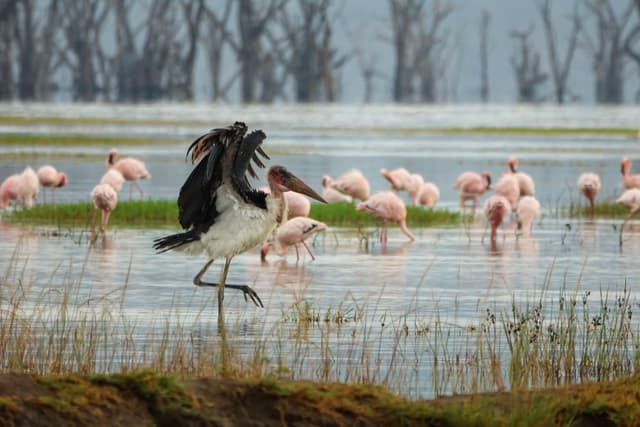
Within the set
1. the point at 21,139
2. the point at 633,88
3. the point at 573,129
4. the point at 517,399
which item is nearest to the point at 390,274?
the point at 517,399

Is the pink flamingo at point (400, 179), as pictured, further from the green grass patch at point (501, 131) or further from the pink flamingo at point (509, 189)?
the green grass patch at point (501, 131)

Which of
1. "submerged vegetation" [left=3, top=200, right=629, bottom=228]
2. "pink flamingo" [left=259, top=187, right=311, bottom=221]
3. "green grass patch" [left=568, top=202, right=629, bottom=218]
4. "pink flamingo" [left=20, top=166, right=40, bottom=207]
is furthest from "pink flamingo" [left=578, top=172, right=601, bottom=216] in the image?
"pink flamingo" [left=20, top=166, right=40, bottom=207]

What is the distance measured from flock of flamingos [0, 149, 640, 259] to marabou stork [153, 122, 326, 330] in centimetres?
379

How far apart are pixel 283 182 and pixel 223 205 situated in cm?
79

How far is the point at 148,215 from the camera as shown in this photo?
59.2 feet

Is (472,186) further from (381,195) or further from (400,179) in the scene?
(381,195)

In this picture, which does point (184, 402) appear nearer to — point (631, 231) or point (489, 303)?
point (489, 303)

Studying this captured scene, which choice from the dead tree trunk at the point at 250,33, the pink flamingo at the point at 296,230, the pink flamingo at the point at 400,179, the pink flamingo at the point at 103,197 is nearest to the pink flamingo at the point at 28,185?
the pink flamingo at the point at 103,197

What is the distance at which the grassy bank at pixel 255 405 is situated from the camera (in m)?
5.90

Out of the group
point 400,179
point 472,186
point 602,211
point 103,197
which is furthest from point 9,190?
point 602,211

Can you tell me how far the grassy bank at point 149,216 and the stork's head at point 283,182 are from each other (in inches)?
286

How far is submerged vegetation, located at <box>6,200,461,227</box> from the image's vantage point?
1777 centimetres

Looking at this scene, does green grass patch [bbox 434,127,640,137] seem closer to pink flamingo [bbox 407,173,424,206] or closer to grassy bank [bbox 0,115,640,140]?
grassy bank [bbox 0,115,640,140]

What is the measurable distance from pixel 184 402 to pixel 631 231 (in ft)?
39.6
